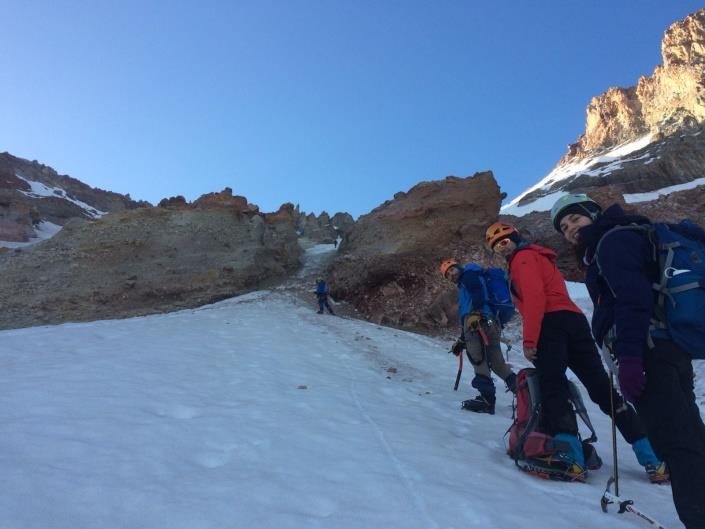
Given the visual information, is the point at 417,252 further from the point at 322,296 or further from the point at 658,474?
the point at 658,474

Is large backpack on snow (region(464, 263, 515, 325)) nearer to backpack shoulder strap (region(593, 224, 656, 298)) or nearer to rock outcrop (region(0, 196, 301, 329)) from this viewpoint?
backpack shoulder strap (region(593, 224, 656, 298))

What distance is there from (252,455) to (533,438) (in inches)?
84.5

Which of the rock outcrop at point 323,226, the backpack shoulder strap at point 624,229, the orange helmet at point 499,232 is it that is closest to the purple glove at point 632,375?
the backpack shoulder strap at point 624,229

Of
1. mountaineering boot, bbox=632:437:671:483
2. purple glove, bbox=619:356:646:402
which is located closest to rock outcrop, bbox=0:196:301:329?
mountaineering boot, bbox=632:437:671:483

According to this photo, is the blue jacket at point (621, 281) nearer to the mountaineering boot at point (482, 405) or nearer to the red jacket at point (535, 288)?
the red jacket at point (535, 288)

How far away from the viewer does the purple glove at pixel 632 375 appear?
2365 millimetres

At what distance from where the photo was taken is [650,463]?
331 cm

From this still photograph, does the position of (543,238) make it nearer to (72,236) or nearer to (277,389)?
(277,389)

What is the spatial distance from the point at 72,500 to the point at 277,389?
3.19 m

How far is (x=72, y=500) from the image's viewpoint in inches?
80.8

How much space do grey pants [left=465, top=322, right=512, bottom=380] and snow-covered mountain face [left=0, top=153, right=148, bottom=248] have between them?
29.0 m

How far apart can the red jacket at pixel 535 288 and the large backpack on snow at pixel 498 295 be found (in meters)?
1.58

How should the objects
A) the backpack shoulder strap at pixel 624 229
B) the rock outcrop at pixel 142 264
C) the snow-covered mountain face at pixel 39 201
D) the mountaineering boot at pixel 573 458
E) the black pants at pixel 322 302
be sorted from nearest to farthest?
1. the backpack shoulder strap at pixel 624 229
2. the mountaineering boot at pixel 573 458
3. the rock outcrop at pixel 142 264
4. the black pants at pixel 322 302
5. the snow-covered mountain face at pixel 39 201

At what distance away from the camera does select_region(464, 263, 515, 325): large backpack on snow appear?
5668 mm
